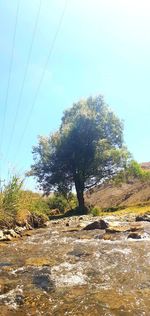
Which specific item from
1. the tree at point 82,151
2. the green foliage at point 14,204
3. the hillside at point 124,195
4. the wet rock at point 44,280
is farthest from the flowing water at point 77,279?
the hillside at point 124,195

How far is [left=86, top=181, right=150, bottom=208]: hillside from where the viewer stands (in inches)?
1457

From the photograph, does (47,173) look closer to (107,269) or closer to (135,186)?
(135,186)

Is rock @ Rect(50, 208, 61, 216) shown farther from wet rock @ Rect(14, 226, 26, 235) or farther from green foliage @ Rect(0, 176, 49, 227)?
wet rock @ Rect(14, 226, 26, 235)

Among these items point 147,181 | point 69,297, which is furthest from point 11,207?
point 147,181

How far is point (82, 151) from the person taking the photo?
111 ft

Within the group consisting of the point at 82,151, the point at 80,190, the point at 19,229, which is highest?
the point at 82,151

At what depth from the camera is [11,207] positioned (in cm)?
1467

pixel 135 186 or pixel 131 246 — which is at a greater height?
pixel 135 186

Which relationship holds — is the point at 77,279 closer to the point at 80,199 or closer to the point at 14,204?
the point at 14,204

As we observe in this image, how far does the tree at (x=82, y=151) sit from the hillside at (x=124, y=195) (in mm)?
2788

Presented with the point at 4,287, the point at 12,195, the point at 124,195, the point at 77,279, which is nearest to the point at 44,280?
the point at 77,279

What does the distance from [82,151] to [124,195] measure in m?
10.6

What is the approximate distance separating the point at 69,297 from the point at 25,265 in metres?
2.63

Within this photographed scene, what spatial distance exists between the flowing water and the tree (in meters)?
23.8
